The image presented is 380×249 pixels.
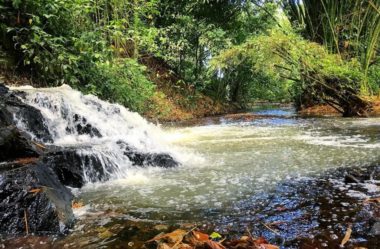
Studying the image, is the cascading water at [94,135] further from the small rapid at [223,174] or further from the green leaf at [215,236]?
the green leaf at [215,236]

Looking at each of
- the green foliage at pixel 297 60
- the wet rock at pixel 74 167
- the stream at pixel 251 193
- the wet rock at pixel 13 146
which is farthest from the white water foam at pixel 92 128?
the green foliage at pixel 297 60

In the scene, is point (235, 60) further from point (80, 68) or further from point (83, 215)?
point (83, 215)

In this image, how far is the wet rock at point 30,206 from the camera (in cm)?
270

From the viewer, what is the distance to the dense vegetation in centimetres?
827

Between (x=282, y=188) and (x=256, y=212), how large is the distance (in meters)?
0.80

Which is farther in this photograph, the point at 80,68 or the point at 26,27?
the point at 80,68

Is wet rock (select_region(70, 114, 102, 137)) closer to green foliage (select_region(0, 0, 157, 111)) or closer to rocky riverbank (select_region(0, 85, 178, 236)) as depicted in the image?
rocky riverbank (select_region(0, 85, 178, 236))

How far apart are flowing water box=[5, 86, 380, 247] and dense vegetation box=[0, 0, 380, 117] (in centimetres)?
168

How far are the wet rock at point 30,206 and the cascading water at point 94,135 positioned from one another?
4.70 ft

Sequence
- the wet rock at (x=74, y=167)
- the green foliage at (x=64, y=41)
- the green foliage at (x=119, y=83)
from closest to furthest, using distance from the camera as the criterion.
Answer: the wet rock at (x=74, y=167), the green foliage at (x=64, y=41), the green foliage at (x=119, y=83)

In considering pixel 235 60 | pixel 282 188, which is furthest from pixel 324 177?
pixel 235 60

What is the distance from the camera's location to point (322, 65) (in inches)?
446

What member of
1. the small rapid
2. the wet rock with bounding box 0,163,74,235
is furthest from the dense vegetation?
the wet rock with bounding box 0,163,74,235

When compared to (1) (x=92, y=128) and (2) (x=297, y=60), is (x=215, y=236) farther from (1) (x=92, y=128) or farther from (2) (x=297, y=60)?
(2) (x=297, y=60)
